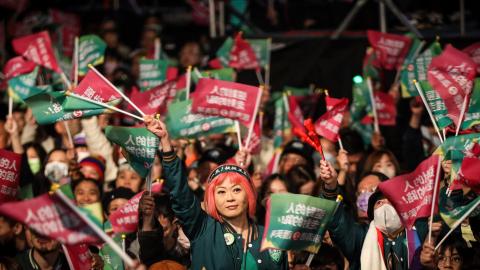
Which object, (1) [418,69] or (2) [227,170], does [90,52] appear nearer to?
(1) [418,69]

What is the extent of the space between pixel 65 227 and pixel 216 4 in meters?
7.98

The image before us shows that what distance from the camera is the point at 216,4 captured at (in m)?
13.4

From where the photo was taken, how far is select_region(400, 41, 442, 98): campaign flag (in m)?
10.5

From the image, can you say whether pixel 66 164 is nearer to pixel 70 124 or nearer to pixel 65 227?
pixel 70 124

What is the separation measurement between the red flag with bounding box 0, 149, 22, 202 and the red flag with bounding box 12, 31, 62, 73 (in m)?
3.32

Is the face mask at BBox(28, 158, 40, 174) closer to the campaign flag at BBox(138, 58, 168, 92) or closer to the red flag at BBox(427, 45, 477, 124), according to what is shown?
the campaign flag at BBox(138, 58, 168, 92)

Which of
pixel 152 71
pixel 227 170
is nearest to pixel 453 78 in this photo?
pixel 227 170

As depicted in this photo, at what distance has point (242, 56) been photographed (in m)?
11.6

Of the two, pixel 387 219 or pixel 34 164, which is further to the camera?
pixel 34 164

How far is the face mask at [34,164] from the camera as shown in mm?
10359

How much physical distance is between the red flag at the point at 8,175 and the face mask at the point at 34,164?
2.66 metres

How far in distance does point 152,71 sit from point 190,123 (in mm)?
1897

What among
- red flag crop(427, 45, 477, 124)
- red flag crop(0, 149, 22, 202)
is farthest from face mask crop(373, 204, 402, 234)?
red flag crop(0, 149, 22, 202)

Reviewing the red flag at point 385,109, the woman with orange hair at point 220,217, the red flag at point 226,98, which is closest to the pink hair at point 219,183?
the woman with orange hair at point 220,217
